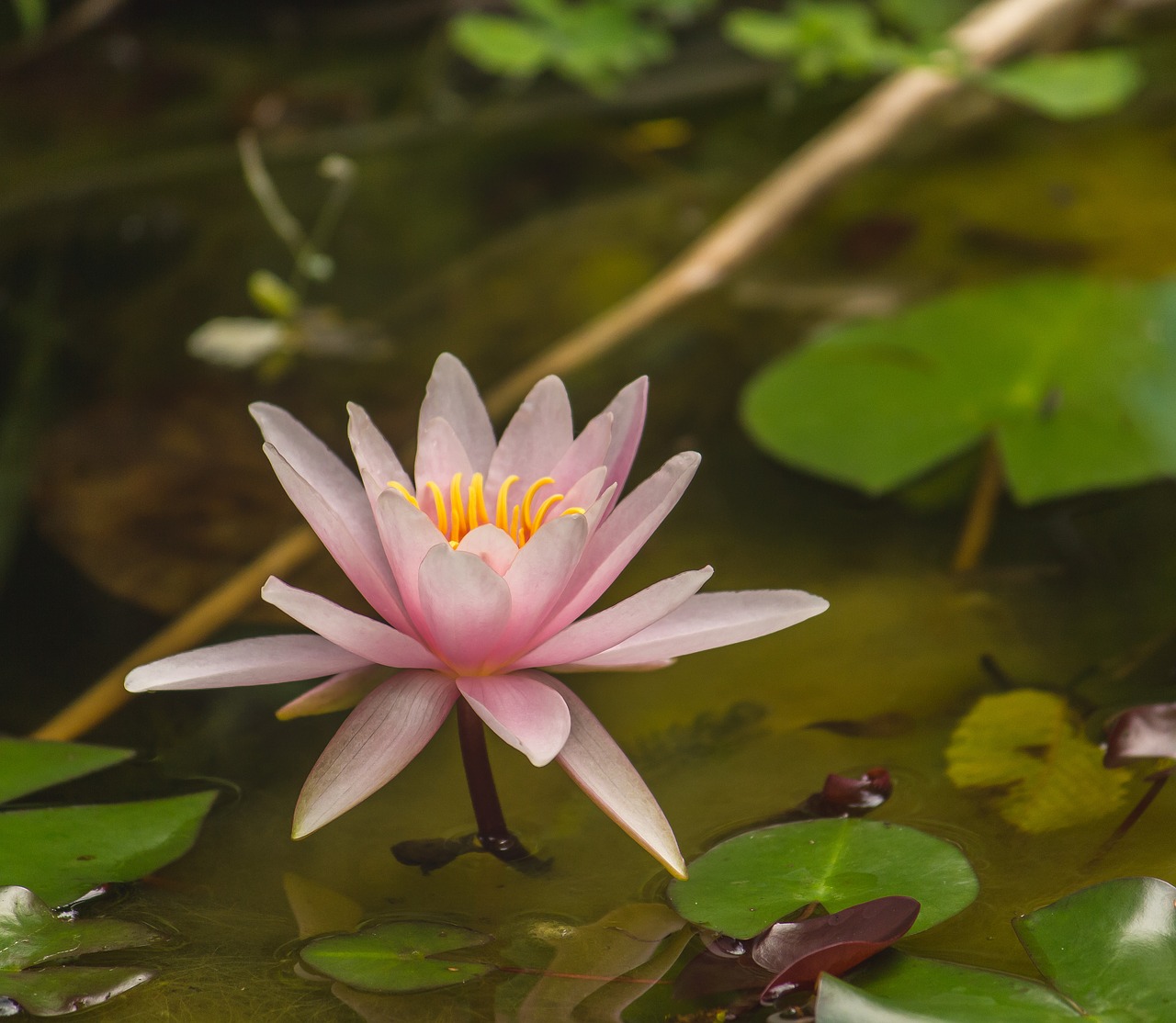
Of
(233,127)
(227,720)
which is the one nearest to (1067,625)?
(227,720)

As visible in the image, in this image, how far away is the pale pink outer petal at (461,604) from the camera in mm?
864

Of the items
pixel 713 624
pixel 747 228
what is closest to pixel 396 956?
pixel 713 624

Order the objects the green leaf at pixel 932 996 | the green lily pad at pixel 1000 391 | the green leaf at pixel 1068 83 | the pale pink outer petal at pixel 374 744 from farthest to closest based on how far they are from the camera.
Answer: the green leaf at pixel 1068 83 < the green lily pad at pixel 1000 391 < the pale pink outer petal at pixel 374 744 < the green leaf at pixel 932 996

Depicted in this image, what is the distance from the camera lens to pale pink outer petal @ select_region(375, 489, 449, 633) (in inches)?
35.1

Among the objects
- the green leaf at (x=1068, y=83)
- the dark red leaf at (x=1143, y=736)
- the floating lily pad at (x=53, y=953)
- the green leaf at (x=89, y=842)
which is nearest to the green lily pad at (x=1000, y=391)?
the dark red leaf at (x=1143, y=736)

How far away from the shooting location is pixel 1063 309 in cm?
188

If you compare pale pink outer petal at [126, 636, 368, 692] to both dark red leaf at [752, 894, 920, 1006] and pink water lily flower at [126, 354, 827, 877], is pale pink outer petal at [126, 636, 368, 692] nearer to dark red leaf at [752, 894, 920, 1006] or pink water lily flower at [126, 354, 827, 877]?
pink water lily flower at [126, 354, 827, 877]

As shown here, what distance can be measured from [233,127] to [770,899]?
2.43 m

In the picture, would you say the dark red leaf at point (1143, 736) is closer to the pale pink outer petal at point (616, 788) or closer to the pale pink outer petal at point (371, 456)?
the pale pink outer petal at point (616, 788)

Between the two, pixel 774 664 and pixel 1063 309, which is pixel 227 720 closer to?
pixel 774 664

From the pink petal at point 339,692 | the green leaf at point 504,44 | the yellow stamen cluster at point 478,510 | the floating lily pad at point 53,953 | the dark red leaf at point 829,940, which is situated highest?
the green leaf at point 504,44

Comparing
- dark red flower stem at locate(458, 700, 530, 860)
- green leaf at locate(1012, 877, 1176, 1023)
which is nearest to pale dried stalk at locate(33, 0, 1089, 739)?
dark red flower stem at locate(458, 700, 530, 860)

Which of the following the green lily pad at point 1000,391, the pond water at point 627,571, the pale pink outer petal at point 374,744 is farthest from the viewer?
the green lily pad at point 1000,391

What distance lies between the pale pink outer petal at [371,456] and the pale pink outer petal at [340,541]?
6cm
